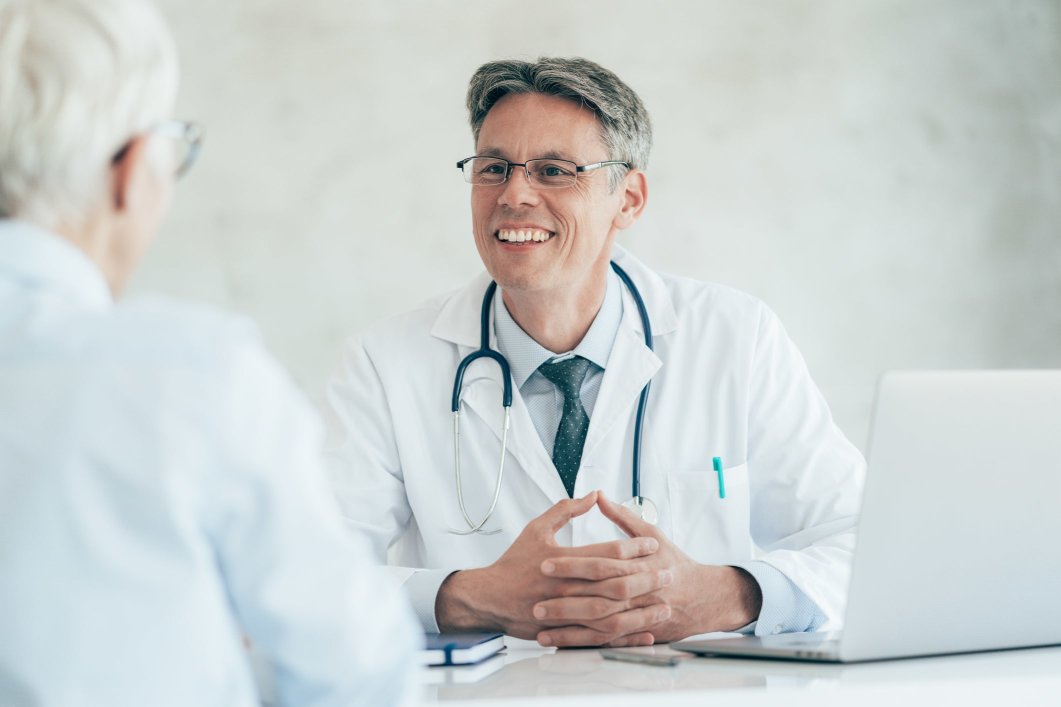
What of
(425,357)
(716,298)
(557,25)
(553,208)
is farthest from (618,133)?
(557,25)

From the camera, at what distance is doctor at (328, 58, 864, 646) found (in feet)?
6.00

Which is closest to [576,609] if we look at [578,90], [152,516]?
[152,516]

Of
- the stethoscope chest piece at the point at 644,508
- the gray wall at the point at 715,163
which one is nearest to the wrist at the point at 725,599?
the stethoscope chest piece at the point at 644,508

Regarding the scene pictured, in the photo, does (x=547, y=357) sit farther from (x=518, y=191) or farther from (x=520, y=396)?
(x=518, y=191)

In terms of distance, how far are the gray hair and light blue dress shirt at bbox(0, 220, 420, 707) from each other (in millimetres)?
1315

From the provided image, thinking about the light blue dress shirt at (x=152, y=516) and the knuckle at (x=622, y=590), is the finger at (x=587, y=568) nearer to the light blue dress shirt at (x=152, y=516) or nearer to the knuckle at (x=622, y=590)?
the knuckle at (x=622, y=590)

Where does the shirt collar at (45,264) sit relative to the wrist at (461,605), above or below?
above

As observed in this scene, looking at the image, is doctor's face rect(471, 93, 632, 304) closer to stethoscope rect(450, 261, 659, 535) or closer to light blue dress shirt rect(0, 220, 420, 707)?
stethoscope rect(450, 261, 659, 535)

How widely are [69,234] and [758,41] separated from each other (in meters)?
2.56

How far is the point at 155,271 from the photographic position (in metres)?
2.80

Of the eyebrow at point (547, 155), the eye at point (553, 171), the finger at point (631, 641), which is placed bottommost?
the finger at point (631, 641)

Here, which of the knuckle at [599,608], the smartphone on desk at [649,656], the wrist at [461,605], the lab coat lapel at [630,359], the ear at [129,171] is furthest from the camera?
the lab coat lapel at [630,359]

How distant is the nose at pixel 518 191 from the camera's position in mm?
1908

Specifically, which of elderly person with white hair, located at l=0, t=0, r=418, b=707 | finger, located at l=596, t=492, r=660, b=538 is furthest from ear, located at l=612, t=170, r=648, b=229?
elderly person with white hair, located at l=0, t=0, r=418, b=707
